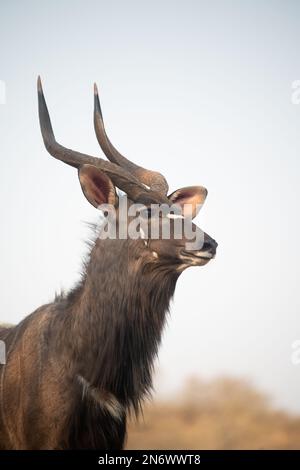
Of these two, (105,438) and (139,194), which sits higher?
(139,194)

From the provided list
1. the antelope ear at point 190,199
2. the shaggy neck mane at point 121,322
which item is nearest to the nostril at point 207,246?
the shaggy neck mane at point 121,322

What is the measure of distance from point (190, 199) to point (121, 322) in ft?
6.51

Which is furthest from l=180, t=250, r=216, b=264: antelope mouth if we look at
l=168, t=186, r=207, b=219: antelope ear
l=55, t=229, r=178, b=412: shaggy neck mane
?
l=168, t=186, r=207, b=219: antelope ear

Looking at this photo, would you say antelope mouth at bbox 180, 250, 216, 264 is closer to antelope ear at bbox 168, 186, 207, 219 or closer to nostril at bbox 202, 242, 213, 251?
nostril at bbox 202, 242, 213, 251

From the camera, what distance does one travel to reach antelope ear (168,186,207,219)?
23.5 ft

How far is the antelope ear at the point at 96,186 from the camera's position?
650cm

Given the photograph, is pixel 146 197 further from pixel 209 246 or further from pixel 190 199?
pixel 209 246

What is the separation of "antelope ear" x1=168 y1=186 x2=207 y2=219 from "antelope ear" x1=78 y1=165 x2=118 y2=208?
0.88 m

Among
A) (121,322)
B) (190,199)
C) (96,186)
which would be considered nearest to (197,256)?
(121,322)

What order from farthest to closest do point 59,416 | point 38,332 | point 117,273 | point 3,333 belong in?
point 3,333
point 38,332
point 117,273
point 59,416

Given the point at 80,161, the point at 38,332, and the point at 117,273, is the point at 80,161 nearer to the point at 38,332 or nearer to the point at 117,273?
the point at 117,273
